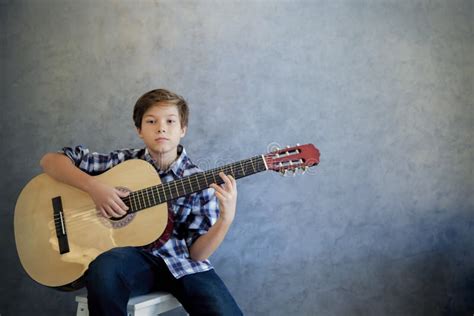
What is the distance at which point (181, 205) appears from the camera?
161 cm

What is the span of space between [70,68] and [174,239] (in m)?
0.92

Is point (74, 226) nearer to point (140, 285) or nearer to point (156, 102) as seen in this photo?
point (140, 285)

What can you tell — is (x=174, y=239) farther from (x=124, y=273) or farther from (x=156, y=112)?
(x=156, y=112)

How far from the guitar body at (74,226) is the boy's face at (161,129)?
11 cm

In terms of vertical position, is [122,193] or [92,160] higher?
[92,160]

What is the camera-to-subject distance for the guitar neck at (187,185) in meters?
1.47

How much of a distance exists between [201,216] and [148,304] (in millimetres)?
348

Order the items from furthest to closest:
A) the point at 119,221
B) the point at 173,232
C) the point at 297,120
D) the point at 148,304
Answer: the point at 297,120 < the point at 173,232 < the point at 119,221 < the point at 148,304

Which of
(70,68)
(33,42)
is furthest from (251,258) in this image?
(33,42)

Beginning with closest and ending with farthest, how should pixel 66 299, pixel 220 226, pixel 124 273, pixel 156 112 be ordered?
pixel 124 273 < pixel 220 226 < pixel 156 112 < pixel 66 299

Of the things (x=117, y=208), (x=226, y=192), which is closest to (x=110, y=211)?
(x=117, y=208)

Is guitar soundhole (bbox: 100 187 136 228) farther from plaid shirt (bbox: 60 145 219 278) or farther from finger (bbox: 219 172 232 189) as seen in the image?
finger (bbox: 219 172 232 189)

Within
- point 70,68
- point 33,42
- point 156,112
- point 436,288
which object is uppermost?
point 33,42

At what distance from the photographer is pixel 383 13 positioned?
2021 millimetres
